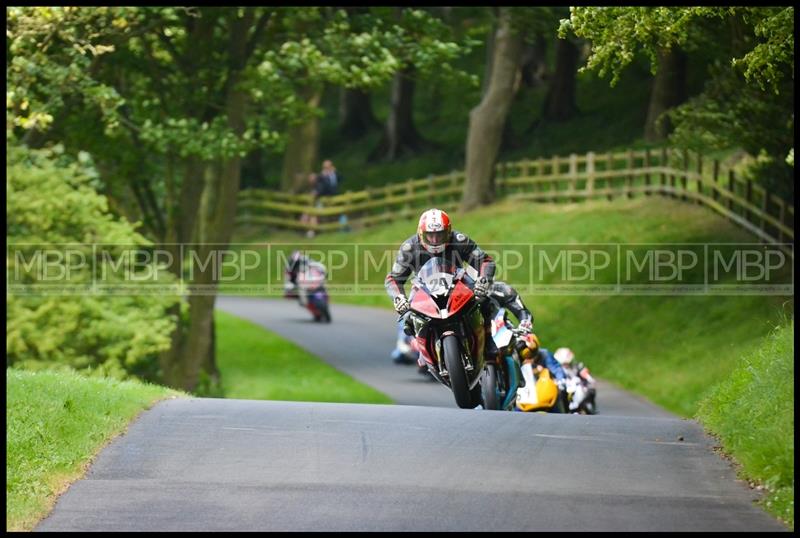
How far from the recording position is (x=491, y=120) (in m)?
43.5

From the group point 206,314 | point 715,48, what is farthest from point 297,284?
point 715,48

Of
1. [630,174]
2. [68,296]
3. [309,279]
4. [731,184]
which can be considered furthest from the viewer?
[630,174]

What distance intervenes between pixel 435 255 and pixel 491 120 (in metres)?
28.0

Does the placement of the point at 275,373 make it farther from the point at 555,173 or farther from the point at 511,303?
the point at 511,303

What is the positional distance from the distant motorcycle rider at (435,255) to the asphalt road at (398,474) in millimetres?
1190

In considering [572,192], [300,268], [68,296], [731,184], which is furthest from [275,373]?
[572,192]

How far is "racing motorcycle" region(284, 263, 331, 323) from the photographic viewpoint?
1521 inches

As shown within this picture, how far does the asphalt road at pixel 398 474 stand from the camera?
399 inches

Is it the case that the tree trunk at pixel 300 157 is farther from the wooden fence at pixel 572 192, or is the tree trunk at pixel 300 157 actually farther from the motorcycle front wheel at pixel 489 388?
the motorcycle front wheel at pixel 489 388

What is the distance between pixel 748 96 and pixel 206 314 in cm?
1068

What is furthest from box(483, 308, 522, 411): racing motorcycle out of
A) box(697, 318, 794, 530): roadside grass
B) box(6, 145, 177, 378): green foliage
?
box(6, 145, 177, 378): green foliage

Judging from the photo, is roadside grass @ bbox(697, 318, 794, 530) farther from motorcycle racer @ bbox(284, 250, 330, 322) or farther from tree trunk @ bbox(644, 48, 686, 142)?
tree trunk @ bbox(644, 48, 686, 142)

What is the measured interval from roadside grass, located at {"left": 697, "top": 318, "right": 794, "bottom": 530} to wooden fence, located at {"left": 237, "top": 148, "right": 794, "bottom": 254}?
15457mm

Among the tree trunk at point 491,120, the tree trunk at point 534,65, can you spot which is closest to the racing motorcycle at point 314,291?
the tree trunk at point 491,120
